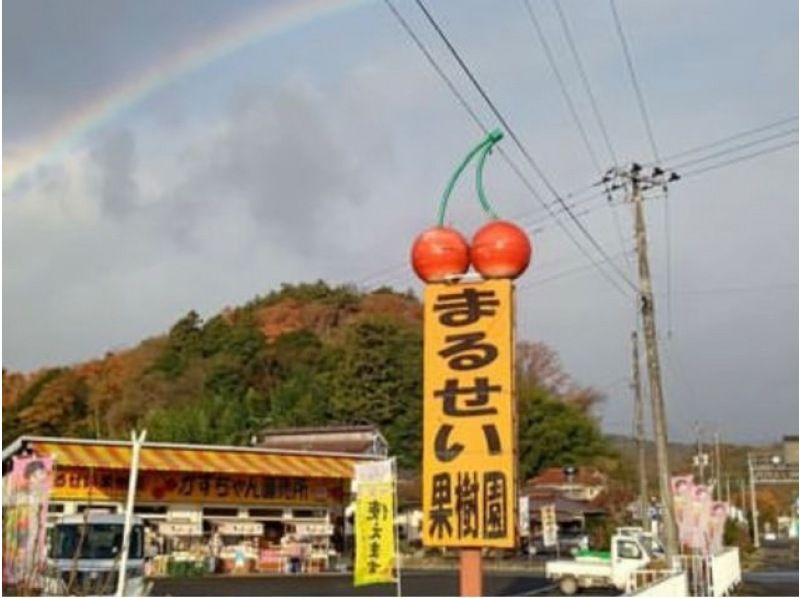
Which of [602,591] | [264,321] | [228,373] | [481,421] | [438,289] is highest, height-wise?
[264,321]

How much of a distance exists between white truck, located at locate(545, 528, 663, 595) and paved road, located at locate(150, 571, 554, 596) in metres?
0.55

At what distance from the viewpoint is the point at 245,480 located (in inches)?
1265

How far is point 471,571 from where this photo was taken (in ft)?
30.7

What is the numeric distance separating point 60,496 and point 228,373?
26.3 metres

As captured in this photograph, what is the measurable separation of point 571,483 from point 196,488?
2113 cm

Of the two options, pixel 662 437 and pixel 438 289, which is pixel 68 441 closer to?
pixel 662 437

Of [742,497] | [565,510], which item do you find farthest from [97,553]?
[742,497]

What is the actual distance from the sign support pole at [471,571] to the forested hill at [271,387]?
37976 millimetres

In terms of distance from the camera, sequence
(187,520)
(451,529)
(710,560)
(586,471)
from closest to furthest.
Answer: (451,529) → (710,560) → (187,520) → (586,471)

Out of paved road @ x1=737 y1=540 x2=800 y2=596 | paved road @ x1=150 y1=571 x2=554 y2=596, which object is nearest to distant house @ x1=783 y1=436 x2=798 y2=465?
paved road @ x1=737 y1=540 x2=800 y2=596

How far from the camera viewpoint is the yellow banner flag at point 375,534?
16156 millimetres

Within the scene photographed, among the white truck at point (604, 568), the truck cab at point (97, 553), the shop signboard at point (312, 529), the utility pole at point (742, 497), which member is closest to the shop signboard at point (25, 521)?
A: the truck cab at point (97, 553)

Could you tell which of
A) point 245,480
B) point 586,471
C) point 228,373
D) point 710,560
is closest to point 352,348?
point 228,373

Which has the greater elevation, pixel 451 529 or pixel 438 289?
pixel 438 289
